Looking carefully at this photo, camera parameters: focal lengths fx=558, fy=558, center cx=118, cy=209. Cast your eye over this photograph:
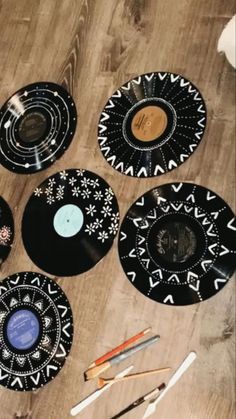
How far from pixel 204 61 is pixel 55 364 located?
3.15 feet

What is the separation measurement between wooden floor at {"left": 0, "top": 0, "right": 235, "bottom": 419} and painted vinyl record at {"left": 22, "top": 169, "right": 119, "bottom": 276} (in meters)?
0.03

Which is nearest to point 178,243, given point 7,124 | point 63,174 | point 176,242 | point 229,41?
point 176,242

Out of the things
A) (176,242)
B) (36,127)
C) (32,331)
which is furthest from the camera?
(36,127)

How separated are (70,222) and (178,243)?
343 mm

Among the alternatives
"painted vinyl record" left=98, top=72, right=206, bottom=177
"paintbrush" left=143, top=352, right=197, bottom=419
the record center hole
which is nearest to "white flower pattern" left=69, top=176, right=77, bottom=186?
"painted vinyl record" left=98, top=72, right=206, bottom=177

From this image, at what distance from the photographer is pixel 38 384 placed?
60.7 inches

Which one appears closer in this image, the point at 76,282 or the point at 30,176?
the point at 76,282

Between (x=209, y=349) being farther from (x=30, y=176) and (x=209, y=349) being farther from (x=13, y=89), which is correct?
(x=13, y=89)

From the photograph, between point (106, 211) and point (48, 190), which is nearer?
point (106, 211)

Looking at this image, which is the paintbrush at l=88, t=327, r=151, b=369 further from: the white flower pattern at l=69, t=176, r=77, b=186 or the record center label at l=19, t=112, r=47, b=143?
the record center label at l=19, t=112, r=47, b=143

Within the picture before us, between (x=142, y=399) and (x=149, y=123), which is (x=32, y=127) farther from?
(x=142, y=399)

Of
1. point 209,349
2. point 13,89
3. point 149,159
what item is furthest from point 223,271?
point 13,89

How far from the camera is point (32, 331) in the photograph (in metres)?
1.59

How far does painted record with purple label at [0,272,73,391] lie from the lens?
155 centimetres
